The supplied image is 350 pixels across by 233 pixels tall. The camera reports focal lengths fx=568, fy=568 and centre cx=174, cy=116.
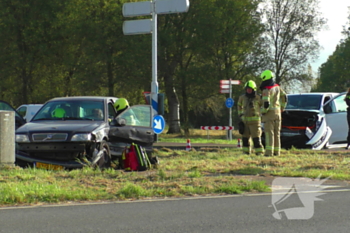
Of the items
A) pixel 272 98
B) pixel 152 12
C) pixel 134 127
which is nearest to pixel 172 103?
pixel 152 12

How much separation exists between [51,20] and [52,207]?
34398 mm

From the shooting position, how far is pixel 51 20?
40.1 meters

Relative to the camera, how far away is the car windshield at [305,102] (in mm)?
16719

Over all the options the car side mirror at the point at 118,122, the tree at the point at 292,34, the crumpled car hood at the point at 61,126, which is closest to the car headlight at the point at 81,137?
the crumpled car hood at the point at 61,126

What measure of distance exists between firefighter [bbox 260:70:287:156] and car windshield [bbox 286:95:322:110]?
10.5ft

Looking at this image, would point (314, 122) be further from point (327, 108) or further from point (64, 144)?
point (64, 144)

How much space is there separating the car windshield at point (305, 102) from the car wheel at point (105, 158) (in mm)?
7371

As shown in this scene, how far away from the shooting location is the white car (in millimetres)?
15773

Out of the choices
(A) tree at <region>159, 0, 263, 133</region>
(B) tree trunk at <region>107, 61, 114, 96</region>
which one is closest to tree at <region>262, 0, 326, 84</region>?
(A) tree at <region>159, 0, 263, 133</region>

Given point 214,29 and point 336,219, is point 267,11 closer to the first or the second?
point 214,29

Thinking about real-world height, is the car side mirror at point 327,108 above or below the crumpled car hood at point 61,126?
above

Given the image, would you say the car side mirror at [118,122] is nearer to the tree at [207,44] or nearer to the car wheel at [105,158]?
the car wheel at [105,158]

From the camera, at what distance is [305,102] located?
17.1 m

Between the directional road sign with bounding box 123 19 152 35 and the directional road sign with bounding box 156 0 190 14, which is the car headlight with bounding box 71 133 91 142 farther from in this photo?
the directional road sign with bounding box 123 19 152 35
